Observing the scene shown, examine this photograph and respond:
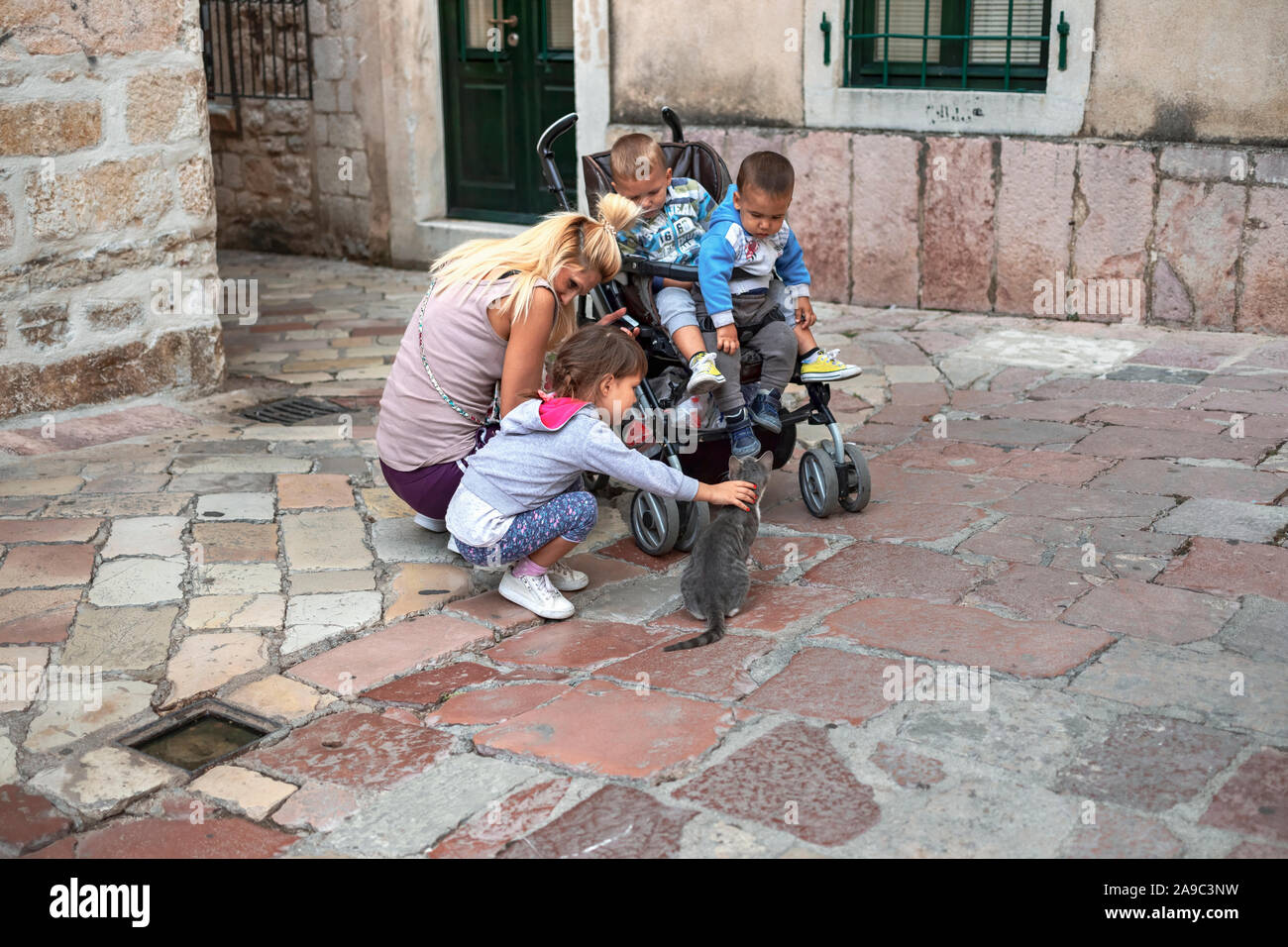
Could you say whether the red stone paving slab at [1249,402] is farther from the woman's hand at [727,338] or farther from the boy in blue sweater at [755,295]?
the woman's hand at [727,338]

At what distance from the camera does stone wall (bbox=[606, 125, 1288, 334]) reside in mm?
6277

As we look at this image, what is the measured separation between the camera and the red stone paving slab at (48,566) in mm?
3717

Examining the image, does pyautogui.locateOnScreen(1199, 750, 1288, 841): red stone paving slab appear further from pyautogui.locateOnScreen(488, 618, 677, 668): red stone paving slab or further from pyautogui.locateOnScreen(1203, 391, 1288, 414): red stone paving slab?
pyautogui.locateOnScreen(1203, 391, 1288, 414): red stone paving slab

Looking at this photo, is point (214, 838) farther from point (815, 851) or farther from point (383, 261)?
point (383, 261)

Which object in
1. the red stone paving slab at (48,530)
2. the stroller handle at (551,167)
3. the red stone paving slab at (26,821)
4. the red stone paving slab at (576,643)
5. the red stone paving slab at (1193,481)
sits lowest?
the red stone paving slab at (26,821)

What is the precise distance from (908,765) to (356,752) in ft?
3.82

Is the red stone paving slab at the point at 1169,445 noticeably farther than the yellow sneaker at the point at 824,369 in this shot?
Yes

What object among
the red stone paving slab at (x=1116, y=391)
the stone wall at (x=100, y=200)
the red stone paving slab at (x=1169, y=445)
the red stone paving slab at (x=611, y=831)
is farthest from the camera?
the red stone paving slab at (x=1116, y=391)

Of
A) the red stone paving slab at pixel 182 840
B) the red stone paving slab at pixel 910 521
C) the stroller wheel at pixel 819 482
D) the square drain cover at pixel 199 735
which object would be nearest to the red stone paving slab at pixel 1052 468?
the red stone paving slab at pixel 910 521

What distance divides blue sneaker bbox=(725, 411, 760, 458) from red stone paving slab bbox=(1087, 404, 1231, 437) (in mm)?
1790

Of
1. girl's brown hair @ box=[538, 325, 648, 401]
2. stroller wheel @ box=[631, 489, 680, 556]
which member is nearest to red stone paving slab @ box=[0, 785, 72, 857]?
girl's brown hair @ box=[538, 325, 648, 401]

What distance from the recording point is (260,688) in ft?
10.4

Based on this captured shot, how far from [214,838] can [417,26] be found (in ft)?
23.8

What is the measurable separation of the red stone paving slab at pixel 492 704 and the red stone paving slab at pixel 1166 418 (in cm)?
291
